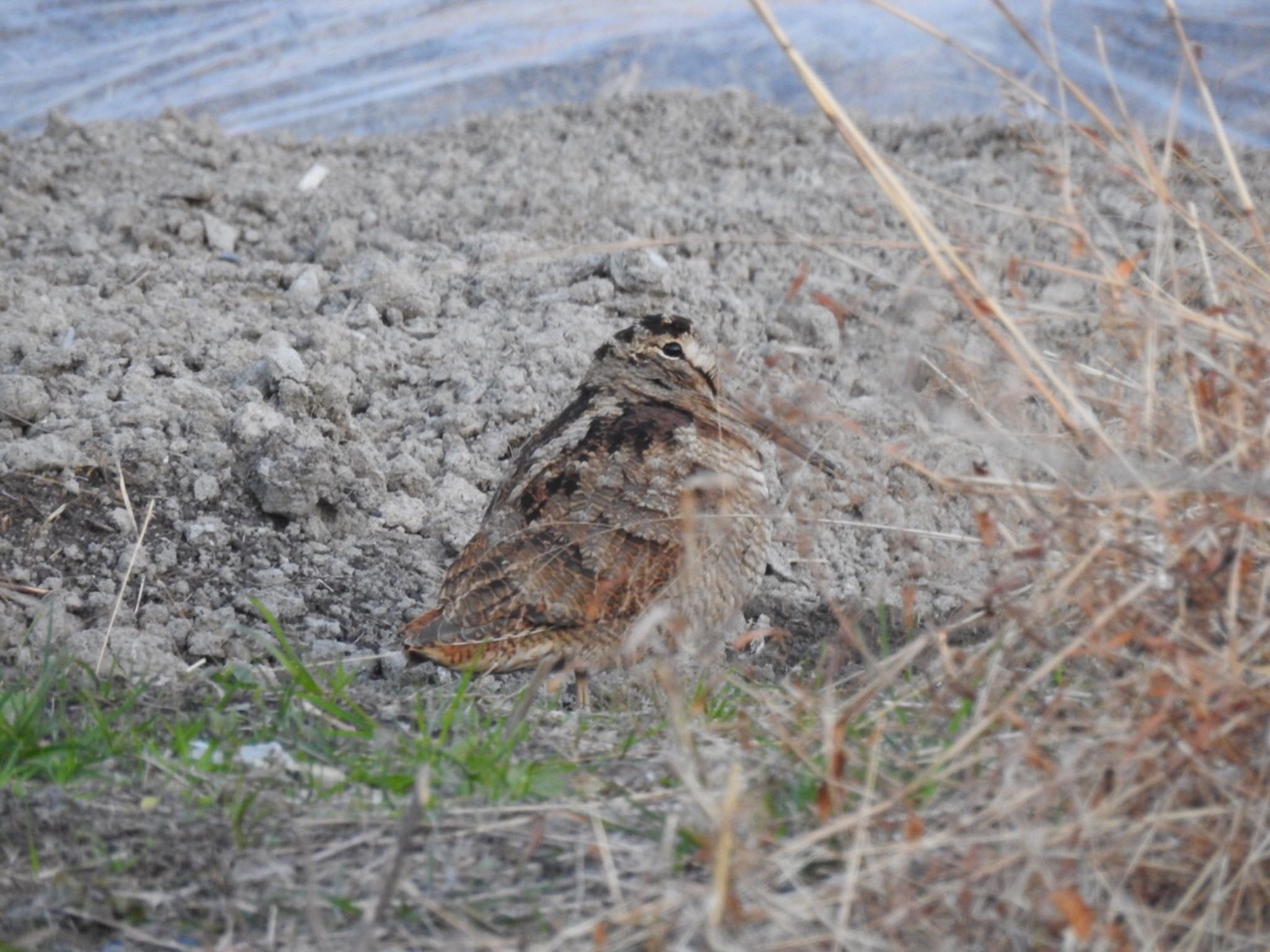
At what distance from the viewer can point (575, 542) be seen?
433cm

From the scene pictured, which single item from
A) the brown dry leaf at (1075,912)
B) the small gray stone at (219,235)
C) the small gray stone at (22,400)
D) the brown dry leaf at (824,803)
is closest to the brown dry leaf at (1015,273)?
the brown dry leaf at (824,803)

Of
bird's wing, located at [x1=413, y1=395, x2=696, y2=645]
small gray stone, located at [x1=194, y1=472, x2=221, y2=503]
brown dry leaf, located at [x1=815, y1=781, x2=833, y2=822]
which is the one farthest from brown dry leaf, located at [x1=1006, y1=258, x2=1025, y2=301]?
small gray stone, located at [x1=194, y1=472, x2=221, y2=503]

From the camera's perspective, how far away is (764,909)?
2.46 metres

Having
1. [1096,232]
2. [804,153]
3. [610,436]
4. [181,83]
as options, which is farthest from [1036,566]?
[181,83]

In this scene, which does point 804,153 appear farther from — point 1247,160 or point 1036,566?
point 1036,566

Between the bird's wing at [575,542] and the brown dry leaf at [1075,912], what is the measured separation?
6.61 feet

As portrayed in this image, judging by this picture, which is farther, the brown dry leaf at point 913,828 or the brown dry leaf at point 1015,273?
the brown dry leaf at point 1015,273

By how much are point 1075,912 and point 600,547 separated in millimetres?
2304

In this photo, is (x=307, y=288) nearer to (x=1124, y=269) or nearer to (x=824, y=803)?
(x=1124, y=269)

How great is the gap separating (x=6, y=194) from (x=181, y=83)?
7.08 ft

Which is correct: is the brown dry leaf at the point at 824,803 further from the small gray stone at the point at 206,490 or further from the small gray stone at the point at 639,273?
the small gray stone at the point at 639,273

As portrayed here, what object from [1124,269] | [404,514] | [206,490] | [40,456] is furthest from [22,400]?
[1124,269]

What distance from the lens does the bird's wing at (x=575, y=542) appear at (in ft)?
13.9

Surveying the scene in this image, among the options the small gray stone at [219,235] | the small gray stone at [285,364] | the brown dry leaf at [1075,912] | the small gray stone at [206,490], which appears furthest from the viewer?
the small gray stone at [219,235]
